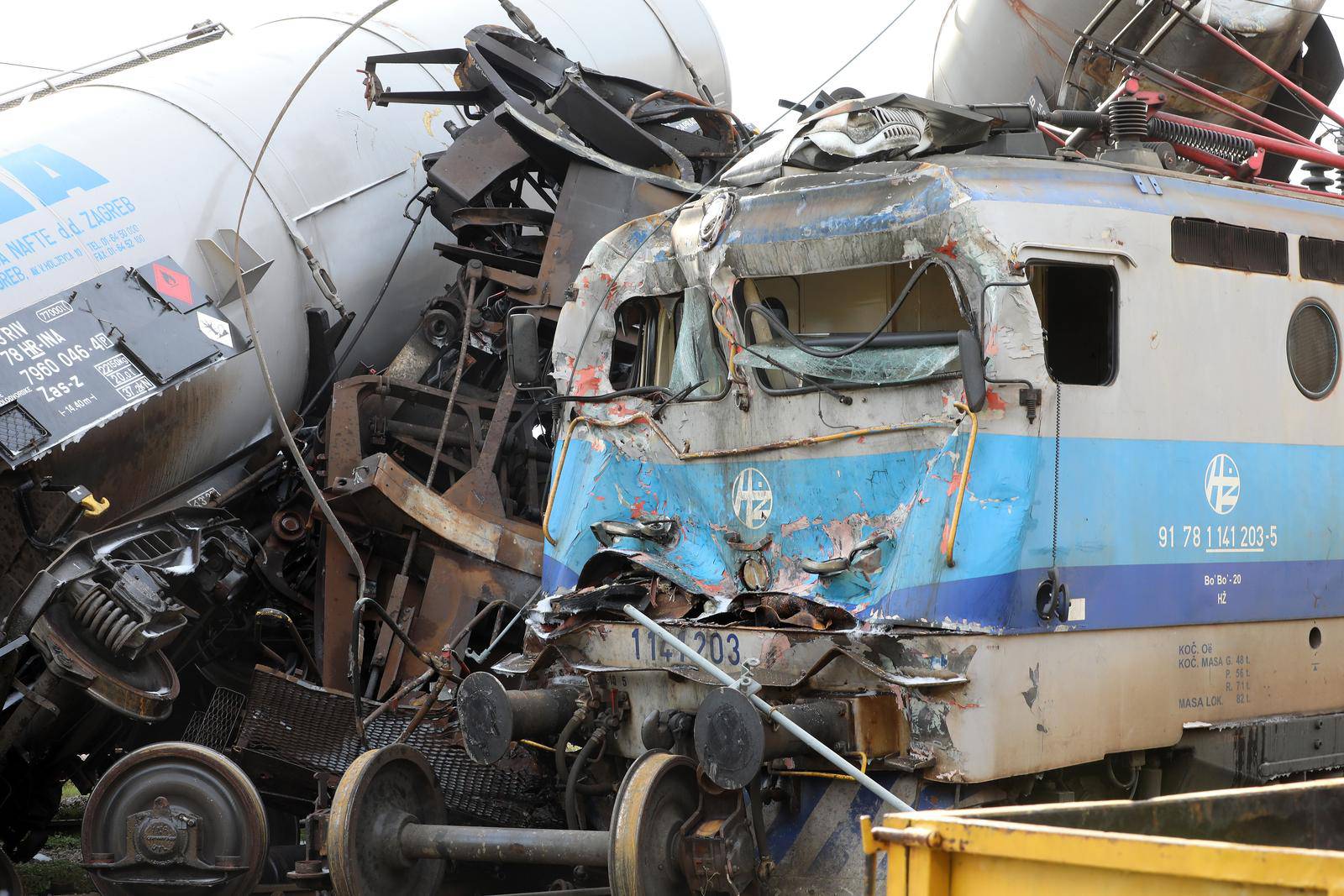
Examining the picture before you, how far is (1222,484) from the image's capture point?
581 centimetres

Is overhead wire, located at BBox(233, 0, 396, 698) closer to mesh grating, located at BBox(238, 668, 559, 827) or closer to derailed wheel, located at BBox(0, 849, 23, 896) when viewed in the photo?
mesh grating, located at BBox(238, 668, 559, 827)

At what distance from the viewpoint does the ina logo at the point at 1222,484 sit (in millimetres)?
5758

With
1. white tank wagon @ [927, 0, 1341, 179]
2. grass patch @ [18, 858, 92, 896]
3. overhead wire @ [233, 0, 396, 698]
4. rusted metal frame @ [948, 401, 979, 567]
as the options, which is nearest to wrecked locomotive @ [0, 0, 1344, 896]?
rusted metal frame @ [948, 401, 979, 567]

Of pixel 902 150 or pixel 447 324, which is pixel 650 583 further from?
pixel 447 324

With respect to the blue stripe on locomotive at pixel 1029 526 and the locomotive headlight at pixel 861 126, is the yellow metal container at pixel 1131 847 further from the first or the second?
the locomotive headlight at pixel 861 126

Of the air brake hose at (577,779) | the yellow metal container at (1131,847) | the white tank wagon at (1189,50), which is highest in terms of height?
the white tank wagon at (1189,50)

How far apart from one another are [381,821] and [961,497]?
8.76 ft

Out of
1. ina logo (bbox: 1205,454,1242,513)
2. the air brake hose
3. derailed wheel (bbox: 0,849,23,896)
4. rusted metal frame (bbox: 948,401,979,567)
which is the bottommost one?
derailed wheel (bbox: 0,849,23,896)

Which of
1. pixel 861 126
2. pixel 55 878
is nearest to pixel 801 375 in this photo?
pixel 861 126

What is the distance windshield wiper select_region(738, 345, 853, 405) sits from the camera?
583 centimetres

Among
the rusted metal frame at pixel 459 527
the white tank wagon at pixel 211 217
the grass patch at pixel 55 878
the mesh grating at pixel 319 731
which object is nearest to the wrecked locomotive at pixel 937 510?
the mesh grating at pixel 319 731

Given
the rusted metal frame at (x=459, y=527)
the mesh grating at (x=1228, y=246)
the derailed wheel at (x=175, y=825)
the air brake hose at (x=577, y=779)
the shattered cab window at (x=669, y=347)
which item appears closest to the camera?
the mesh grating at (x=1228, y=246)

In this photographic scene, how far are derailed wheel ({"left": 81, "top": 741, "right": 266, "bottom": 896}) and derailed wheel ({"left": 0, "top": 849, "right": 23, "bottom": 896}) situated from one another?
35.9 inches

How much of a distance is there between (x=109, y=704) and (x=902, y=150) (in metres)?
4.51
